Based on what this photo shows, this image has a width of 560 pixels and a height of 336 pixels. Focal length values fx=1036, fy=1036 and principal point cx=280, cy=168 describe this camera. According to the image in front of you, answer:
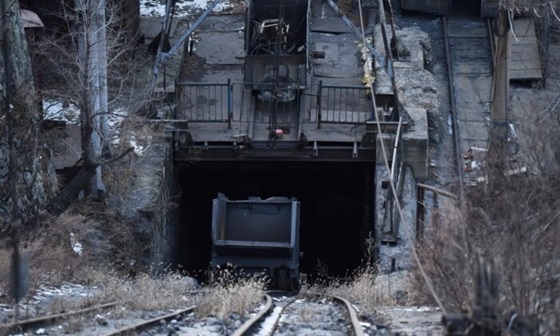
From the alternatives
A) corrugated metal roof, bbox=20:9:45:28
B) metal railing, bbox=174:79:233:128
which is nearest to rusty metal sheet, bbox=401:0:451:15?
metal railing, bbox=174:79:233:128

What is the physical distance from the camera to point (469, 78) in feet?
102

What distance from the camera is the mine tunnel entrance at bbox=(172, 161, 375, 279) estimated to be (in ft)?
94.0

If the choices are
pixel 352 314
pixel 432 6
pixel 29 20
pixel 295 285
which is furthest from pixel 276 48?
pixel 352 314

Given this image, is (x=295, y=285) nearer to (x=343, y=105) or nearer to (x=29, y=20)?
(x=343, y=105)

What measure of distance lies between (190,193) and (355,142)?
219 inches

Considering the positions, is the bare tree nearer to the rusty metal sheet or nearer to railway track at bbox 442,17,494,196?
railway track at bbox 442,17,494,196

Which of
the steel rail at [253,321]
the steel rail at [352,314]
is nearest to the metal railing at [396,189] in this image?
the steel rail at [352,314]

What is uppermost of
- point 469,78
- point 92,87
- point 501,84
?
point 469,78

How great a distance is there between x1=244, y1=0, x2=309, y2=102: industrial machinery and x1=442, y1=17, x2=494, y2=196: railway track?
471 centimetres

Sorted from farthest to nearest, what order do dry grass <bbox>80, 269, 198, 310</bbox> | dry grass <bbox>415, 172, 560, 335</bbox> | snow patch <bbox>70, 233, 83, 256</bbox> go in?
snow patch <bbox>70, 233, 83, 256</bbox>
dry grass <bbox>80, 269, 198, 310</bbox>
dry grass <bbox>415, 172, 560, 335</bbox>

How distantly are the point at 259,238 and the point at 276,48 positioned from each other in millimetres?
5458

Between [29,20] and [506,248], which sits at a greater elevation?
[29,20]

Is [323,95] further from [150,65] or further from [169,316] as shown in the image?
[169,316]

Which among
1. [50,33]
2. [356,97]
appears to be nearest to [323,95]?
[356,97]
